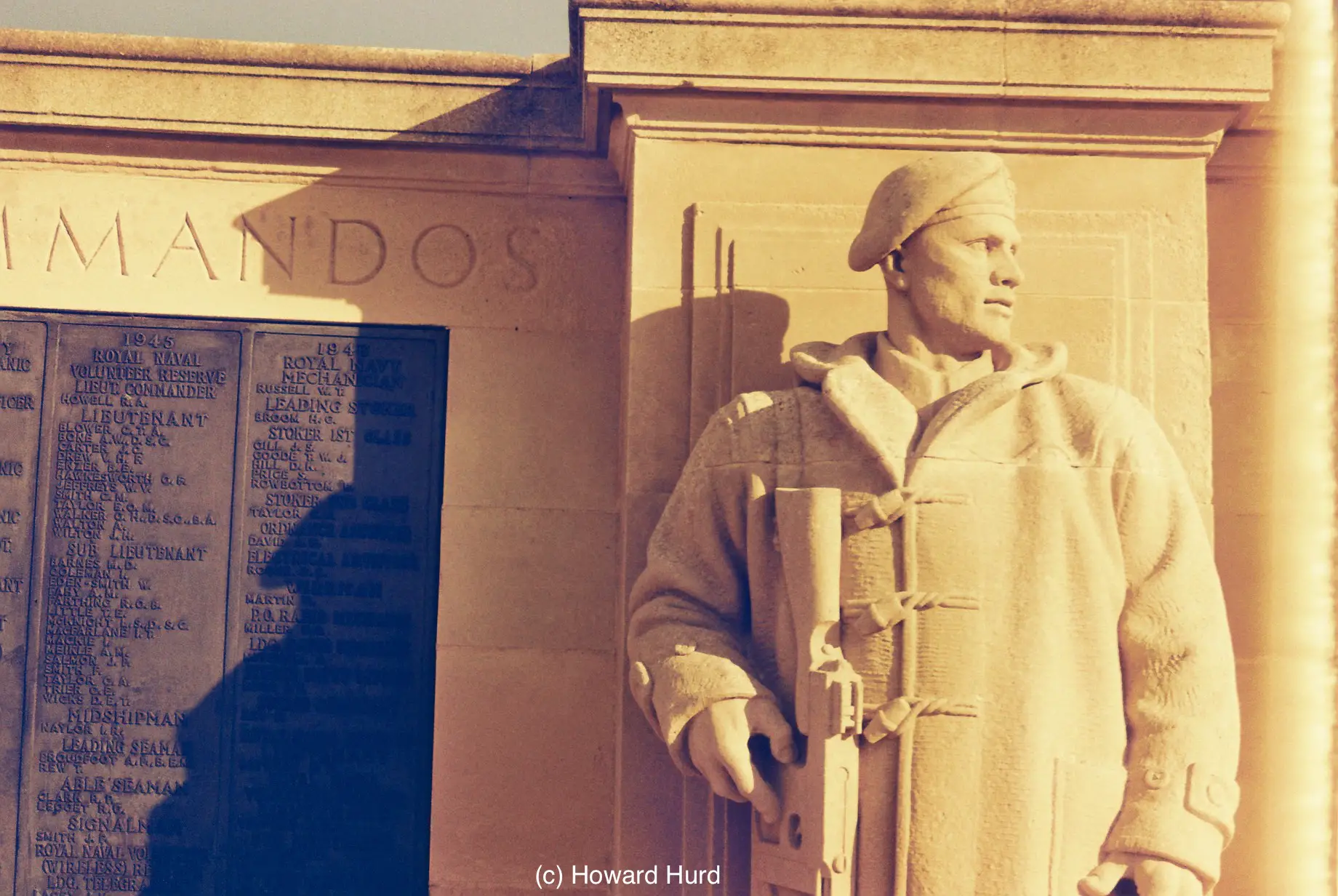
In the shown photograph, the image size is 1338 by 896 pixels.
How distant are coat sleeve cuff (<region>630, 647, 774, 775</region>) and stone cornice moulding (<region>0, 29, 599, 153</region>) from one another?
9.78 ft

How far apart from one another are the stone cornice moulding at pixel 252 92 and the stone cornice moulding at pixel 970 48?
2.78 feet

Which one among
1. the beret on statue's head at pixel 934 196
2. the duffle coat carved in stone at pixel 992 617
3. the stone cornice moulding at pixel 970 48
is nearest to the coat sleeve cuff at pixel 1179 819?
the duffle coat carved in stone at pixel 992 617

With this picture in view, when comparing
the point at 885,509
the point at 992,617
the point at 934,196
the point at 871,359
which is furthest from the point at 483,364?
the point at 992,617

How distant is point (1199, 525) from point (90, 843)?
5.05 meters

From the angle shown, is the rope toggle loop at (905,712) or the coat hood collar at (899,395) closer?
the rope toggle loop at (905,712)

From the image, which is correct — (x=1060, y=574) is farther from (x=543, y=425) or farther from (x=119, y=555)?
(x=119, y=555)

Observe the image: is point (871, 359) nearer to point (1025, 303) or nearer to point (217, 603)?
point (1025, 303)

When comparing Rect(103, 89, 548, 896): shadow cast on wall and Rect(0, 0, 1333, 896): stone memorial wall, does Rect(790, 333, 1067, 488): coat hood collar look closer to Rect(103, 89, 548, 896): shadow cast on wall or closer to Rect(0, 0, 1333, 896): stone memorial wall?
Rect(0, 0, 1333, 896): stone memorial wall

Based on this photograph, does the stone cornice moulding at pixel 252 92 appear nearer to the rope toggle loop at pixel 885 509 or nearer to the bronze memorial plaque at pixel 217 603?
the bronze memorial plaque at pixel 217 603

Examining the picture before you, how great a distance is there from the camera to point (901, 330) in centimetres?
816

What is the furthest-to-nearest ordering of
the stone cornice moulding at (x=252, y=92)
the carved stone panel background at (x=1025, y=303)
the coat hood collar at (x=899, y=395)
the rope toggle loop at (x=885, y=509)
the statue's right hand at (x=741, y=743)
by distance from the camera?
the stone cornice moulding at (x=252, y=92), the carved stone panel background at (x=1025, y=303), the coat hood collar at (x=899, y=395), the rope toggle loop at (x=885, y=509), the statue's right hand at (x=741, y=743)

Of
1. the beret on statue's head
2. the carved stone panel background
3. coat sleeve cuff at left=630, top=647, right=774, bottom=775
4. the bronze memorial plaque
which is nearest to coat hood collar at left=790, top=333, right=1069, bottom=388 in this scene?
the beret on statue's head

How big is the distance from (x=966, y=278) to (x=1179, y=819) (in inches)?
85.6

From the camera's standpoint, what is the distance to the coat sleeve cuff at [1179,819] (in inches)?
288
